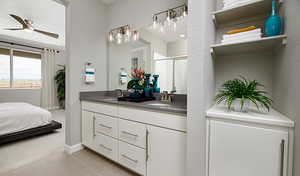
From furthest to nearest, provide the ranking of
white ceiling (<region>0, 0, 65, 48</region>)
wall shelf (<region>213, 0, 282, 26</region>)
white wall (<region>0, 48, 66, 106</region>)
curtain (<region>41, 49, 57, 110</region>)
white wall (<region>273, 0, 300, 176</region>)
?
curtain (<region>41, 49, 57, 110</region>), white wall (<region>0, 48, 66, 106</region>), white ceiling (<region>0, 0, 65, 48</region>), wall shelf (<region>213, 0, 282, 26</region>), white wall (<region>273, 0, 300, 176</region>)

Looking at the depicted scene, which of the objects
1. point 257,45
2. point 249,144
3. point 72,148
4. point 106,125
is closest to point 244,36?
point 257,45

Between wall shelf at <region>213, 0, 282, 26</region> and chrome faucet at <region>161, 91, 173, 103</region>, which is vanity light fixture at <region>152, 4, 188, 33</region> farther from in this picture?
chrome faucet at <region>161, 91, 173, 103</region>

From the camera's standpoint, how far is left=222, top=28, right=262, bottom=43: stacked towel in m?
1.00

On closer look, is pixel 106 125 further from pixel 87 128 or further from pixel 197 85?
pixel 197 85

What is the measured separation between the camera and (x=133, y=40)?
2.27 m

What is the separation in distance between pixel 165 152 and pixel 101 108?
42.6 inches

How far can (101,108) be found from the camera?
1860 millimetres

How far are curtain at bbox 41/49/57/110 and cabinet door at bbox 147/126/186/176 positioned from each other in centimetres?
555

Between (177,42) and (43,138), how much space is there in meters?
3.09

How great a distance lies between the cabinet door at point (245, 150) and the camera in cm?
82

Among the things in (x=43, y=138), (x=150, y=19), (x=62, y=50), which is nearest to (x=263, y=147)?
(x=150, y=19)

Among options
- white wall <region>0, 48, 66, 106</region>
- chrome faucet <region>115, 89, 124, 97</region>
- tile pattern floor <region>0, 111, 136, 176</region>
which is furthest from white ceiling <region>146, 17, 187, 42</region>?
white wall <region>0, 48, 66, 106</region>

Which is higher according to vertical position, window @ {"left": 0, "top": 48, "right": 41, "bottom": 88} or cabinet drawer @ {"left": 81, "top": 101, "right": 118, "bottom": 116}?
window @ {"left": 0, "top": 48, "right": 41, "bottom": 88}

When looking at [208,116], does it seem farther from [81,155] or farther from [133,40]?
[81,155]
